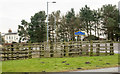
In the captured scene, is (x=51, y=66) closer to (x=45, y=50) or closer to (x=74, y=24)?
(x=45, y=50)

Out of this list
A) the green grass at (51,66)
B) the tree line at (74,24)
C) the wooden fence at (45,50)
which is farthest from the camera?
the tree line at (74,24)

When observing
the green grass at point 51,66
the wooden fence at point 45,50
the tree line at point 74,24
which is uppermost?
the tree line at point 74,24

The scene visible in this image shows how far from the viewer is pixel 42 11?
6956 cm

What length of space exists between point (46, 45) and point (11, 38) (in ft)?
456

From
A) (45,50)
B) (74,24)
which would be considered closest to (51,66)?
(45,50)

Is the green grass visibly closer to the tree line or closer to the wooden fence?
the wooden fence

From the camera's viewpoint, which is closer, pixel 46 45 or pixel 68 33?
pixel 46 45

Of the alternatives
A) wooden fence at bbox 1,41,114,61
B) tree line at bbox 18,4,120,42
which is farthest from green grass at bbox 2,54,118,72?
tree line at bbox 18,4,120,42

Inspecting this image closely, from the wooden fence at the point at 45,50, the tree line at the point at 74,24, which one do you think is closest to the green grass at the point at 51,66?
the wooden fence at the point at 45,50

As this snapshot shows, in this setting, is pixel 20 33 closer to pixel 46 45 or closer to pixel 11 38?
pixel 46 45

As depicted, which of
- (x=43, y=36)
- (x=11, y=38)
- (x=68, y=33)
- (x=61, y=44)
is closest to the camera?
(x=61, y=44)

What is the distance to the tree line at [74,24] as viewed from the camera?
6562cm

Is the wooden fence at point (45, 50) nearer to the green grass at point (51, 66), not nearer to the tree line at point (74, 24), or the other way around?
the green grass at point (51, 66)

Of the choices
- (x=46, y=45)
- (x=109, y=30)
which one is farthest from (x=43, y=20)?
(x=46, y=45)
